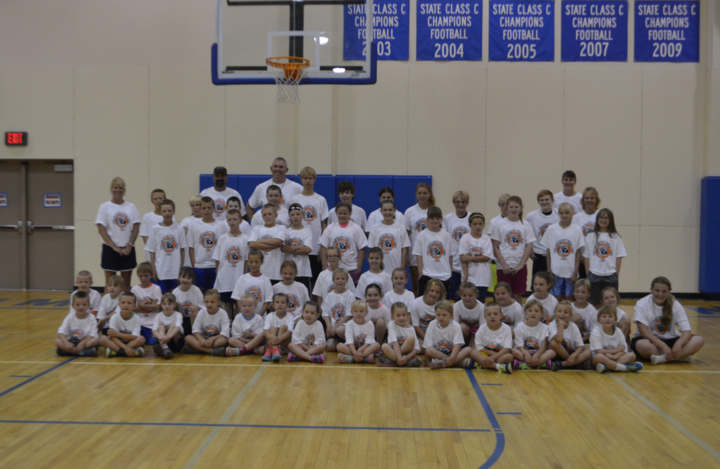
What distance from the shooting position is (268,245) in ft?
22.9

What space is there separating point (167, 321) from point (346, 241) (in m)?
2.29

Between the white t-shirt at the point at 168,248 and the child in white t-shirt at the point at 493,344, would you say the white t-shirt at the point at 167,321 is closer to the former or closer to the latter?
the white t-shirt at the point at 168,248

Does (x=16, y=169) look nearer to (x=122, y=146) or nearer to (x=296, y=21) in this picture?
(x=122, y=146)

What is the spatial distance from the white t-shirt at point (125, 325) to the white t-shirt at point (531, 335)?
4.21 meters

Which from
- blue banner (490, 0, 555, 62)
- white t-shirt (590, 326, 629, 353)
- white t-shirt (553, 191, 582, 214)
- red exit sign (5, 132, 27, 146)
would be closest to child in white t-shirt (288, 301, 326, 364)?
white t-shirt (590, 326, 629, 353)

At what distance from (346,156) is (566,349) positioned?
5980 millimetres

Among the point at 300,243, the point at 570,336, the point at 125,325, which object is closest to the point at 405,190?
the point at 300,243

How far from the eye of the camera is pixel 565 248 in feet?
23.4

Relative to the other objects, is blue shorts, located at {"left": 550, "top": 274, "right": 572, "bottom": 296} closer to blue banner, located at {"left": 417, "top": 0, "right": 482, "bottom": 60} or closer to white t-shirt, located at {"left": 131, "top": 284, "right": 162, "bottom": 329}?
white t-shirt, located at {"left": 131, "top": 284, "right": 162, "bottom": 329}

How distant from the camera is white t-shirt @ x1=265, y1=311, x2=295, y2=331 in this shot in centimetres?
652

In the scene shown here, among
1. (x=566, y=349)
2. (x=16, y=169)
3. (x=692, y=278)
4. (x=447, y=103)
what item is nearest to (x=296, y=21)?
(x=447, y=103)

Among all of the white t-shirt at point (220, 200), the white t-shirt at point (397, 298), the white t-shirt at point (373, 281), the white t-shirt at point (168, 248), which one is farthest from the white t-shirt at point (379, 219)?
the white t-shirt at point (168, 248)

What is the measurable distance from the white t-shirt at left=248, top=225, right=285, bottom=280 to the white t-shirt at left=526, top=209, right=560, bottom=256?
134 inches

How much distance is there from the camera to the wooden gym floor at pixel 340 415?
12.6 ft
